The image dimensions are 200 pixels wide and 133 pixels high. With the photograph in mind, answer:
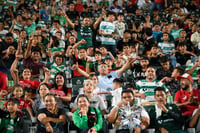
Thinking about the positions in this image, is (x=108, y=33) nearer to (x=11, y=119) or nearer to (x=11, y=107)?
(x=11, y=107)

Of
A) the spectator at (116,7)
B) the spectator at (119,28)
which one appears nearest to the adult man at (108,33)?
the spectator at (119,28)

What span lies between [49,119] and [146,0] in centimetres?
747

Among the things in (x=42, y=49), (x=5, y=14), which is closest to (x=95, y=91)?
(x=42, y=49)

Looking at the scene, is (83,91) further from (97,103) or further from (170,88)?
(170,88)

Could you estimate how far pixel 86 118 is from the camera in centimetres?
379

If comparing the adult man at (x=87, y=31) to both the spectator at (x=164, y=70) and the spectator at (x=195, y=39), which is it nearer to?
the spectator at (x=164, y=70)

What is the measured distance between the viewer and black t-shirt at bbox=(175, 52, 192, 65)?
630 cm

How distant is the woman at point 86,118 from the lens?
373cm

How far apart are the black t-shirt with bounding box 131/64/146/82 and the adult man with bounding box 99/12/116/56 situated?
43.0 inches

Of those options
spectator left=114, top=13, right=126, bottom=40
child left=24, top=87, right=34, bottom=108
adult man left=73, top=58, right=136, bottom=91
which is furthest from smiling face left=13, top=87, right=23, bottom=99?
spectator left=114, top=13, right=126, bottom=40

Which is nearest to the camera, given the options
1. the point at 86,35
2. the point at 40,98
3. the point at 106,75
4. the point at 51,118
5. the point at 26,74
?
the point at 51,118

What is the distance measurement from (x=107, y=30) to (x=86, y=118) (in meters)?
3.54

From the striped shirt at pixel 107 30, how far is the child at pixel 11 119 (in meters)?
3.30

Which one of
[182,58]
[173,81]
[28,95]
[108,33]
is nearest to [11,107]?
[28,95]
